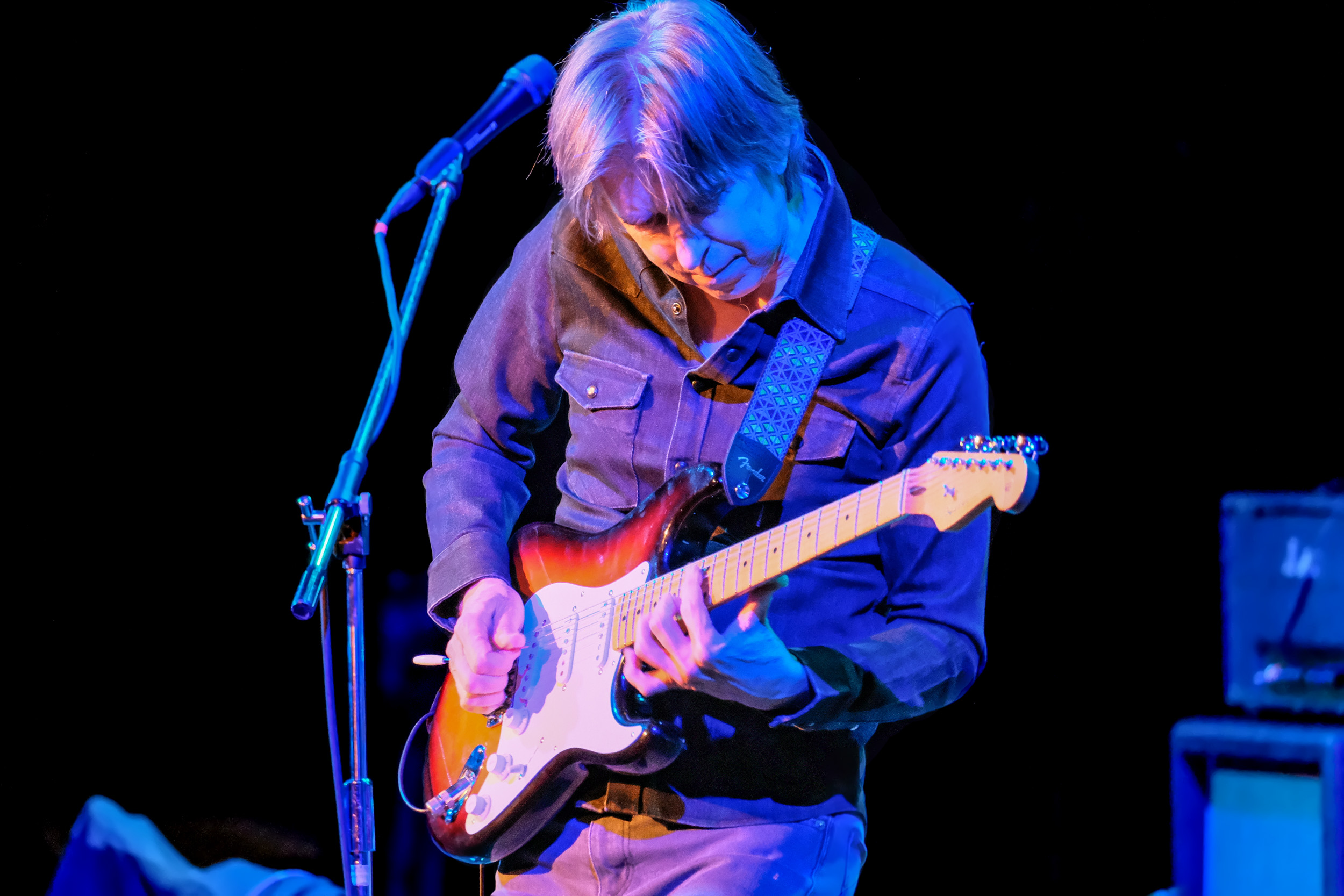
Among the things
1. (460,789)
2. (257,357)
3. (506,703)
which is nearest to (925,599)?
(506,703)

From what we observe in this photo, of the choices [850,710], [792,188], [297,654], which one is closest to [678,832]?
[850,710]

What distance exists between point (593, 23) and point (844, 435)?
1.32m

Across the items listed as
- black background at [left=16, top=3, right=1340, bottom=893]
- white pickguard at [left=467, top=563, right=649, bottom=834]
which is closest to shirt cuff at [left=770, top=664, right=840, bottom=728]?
white pickguard at [left=467, top=563, right=649, bottom=834]

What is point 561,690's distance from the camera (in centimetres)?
178

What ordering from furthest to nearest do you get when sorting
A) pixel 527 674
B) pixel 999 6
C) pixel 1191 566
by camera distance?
pixel 999 6 < pixel 1191 566 < pixel 527 674

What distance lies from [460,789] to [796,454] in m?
0.74

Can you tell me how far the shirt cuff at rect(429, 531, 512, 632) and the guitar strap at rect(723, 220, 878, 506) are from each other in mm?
474

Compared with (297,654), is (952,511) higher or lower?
higher

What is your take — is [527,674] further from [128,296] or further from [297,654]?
[128,296]

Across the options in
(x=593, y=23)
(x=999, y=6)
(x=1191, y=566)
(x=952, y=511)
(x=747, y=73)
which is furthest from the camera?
(x=593, y=23)

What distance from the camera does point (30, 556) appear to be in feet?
9.37

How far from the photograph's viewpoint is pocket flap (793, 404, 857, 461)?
5.75 feet

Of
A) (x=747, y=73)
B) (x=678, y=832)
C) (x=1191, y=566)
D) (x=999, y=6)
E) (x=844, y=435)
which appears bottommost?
(x=678, y=832)

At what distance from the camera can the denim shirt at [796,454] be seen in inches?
65.7
